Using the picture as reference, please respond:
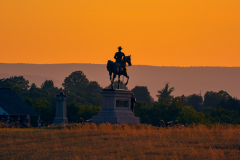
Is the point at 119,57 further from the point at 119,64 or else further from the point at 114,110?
the point at 114,110

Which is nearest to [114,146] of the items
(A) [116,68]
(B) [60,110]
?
(A) [116,68]

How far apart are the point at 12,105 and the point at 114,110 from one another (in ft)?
81.4

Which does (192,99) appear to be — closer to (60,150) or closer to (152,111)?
(152,111)

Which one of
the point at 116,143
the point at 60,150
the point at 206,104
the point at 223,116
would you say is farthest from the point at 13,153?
the point at 206,104

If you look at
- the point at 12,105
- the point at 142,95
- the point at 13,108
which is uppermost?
the point at 142,95

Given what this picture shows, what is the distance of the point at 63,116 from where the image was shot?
51125mm

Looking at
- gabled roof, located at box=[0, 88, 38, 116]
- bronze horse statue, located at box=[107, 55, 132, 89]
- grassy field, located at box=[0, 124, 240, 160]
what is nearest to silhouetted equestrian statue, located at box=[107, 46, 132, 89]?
bronze horse statue, located at box=[107, 55, 132, 89]

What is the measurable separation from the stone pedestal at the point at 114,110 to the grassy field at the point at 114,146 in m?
7.75

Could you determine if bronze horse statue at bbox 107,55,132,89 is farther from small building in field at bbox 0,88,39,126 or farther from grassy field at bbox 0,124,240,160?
small building in field at bbox 0,88,39,126

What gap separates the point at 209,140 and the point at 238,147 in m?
3.04

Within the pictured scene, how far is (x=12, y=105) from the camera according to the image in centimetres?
5784

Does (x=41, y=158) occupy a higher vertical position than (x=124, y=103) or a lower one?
lower

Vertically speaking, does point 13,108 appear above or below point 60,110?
above

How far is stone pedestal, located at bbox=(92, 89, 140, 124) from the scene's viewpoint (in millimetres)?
36438
